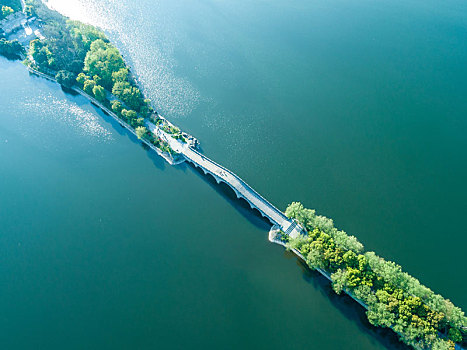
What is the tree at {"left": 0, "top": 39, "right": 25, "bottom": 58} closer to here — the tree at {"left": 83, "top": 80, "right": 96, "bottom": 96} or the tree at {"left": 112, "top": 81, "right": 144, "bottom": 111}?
the tree at {"left": 83, "top": 80, "right": 96, "bottom": 96}

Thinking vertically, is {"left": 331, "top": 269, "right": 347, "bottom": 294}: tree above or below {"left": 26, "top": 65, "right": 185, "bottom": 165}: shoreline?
below

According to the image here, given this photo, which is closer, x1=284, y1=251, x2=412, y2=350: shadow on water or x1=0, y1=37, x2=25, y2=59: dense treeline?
x1=284, y1=251, x2=412, y2=350: shadow on water

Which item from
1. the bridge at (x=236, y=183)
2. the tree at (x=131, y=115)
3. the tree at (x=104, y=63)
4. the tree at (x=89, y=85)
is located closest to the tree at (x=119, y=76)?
the tree at (x=104, y=63)

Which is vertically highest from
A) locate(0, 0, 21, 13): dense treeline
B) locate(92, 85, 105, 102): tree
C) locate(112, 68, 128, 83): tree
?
locate(0, 0, 21, 13): dense treeline

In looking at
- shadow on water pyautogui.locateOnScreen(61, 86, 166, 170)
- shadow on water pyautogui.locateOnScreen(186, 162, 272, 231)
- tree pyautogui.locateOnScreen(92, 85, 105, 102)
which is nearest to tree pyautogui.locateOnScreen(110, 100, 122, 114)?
shadow on water pyautogui.locateOnScreen(61, 86, 166, 170)

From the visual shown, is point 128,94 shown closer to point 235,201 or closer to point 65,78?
point 65,78

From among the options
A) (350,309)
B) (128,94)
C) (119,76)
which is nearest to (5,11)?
(119,76)

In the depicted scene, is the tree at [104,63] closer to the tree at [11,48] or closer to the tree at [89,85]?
the tree at [89,85]
